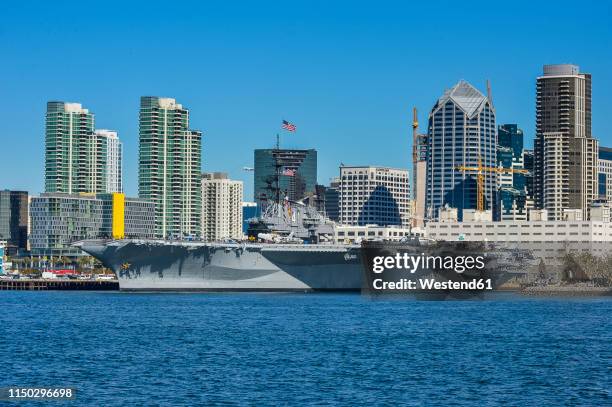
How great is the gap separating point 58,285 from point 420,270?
176 feet

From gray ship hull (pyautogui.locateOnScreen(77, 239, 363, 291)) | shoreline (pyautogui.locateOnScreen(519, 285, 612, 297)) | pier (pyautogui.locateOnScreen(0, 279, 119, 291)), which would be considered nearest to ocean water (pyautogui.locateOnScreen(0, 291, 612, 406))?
gray ship hull (pyautogui.locateOnScreen(77, 239, 363, 291))

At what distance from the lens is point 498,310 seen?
267 feet

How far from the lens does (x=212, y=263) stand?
342 ft

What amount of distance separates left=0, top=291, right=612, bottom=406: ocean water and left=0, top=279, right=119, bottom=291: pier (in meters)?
64.9

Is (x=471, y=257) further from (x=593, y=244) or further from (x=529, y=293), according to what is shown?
(x=593, y=244)

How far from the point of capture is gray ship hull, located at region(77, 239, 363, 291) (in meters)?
102

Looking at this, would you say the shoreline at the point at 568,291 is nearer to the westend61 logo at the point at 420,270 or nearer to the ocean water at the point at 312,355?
the westend61 logo at the point at 420,270

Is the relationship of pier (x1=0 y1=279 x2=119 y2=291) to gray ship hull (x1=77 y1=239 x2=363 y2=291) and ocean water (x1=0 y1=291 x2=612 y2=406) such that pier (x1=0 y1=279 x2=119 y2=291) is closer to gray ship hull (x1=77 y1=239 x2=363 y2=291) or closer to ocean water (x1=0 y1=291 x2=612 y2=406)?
gray ship hull (x1=77 y1=239 x2=363 y2=291)

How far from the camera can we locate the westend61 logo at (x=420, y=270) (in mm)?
105312

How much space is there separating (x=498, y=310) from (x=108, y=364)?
4021 cm

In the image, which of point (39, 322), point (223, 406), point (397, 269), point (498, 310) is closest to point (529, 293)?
point (397, 269)

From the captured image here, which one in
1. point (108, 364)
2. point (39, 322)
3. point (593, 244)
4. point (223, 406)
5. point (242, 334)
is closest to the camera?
point (223, 406)

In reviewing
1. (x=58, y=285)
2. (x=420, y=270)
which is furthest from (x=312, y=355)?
(x=58, y=285)

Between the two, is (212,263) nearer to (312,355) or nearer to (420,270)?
(420,270)
